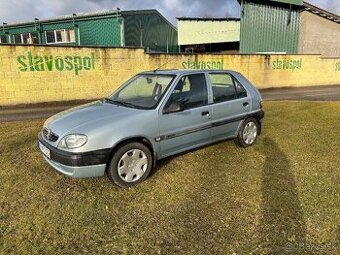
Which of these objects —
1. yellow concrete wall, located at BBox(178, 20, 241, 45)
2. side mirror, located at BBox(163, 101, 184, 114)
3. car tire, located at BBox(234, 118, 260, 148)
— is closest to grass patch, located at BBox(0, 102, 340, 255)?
car tire, located at BBox(234, 118, 260, 148)

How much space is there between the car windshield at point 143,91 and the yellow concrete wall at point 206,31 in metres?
24.6

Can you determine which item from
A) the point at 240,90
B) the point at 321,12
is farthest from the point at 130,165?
the point at 321,12

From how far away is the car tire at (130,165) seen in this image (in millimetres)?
4238

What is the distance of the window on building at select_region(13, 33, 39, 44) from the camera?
2707 cm

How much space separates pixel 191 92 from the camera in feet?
16.9

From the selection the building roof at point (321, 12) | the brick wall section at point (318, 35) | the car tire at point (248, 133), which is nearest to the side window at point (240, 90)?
the car tire at point (248, 133)

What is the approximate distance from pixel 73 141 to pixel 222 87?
296 cm

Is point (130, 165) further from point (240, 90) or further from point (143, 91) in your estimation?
point (240, 90)

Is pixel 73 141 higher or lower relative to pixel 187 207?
higher

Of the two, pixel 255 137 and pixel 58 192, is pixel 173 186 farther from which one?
pixel 255 137

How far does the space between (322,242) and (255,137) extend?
11.0 feet

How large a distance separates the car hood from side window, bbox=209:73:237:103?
5.43 ft

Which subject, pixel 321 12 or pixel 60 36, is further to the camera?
pixel 60 36

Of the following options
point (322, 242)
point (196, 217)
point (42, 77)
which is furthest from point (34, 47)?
point (322, 242)
